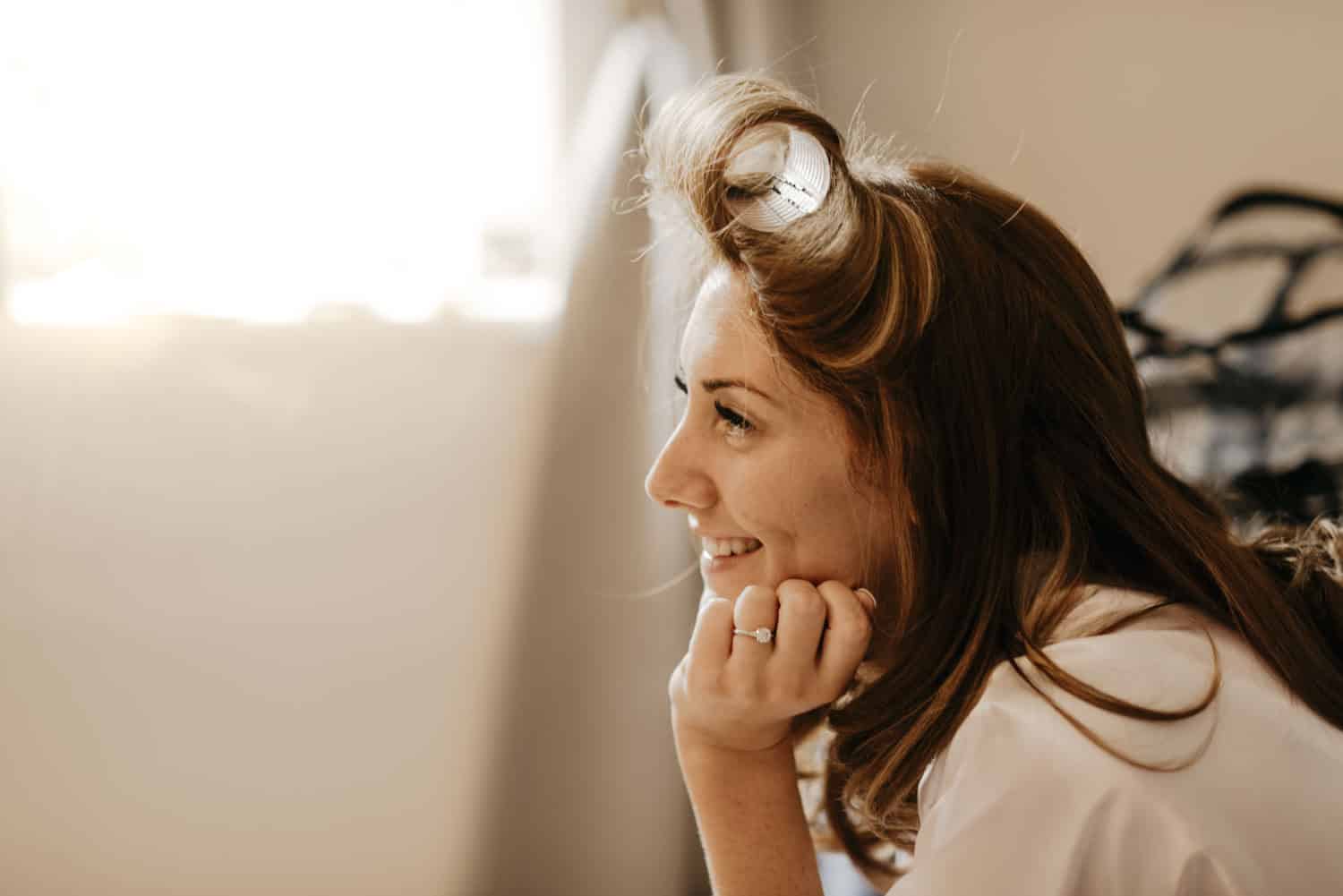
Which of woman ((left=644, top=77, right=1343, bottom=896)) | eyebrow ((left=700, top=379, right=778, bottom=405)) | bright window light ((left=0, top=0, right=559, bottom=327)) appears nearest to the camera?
woman ((left=644, top=77, right=1343, bottom=896))

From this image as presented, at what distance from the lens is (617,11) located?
153 centimetres

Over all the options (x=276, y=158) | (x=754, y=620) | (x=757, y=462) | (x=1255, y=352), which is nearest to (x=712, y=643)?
(x=754, y=620)

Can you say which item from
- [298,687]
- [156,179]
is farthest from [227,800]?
[156,179]

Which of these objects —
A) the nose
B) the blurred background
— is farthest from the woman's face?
the blurred background

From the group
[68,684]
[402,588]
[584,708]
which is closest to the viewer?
[68,684]

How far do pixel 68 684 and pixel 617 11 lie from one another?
1.06 metres

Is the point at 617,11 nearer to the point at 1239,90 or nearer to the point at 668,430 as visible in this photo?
the point at 668,430

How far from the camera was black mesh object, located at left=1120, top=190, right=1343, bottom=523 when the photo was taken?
72.5 inches

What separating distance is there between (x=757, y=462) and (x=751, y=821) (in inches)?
11.9

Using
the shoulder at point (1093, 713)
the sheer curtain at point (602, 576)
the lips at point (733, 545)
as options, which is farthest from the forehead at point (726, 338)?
the sheer curtain at point (602, 576)

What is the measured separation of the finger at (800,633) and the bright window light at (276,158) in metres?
0.61

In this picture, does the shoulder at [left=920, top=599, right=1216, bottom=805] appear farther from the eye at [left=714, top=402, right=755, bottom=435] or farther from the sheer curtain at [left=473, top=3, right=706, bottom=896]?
the sheer curtain at [left=473, top=3, right=706, bottom=896]

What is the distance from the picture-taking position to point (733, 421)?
90 cm

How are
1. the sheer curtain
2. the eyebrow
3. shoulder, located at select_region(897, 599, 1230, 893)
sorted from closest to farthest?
shoulder, located at select_region(897, 599, 1230, 893) → the eyebrow → the sheer curtain
